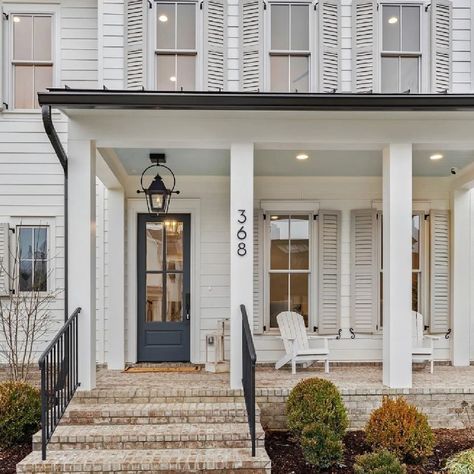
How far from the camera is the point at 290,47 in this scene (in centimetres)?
676

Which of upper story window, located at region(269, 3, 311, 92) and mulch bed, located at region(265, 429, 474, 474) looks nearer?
mulch bed, located at region(265, 429, 474, 474)

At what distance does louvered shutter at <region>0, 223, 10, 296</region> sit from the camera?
21.2 feet

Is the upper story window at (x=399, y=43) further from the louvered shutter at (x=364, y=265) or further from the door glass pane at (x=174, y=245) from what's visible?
the door glass pane at (x=174, y=245)

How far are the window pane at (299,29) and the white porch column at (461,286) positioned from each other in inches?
124

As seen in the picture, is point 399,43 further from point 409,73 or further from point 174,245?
point 174,245

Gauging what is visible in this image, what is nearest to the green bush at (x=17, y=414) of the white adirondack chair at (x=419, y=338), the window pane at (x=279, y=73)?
the white adirondack chair at (x=419, y=338)

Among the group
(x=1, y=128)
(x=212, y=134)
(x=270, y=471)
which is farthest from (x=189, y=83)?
(x=270, y=471)

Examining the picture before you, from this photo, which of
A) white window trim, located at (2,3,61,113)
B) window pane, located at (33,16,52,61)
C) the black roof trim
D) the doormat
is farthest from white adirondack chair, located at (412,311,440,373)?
window pane, located at (33,16,52,61)

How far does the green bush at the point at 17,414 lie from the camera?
445 cm

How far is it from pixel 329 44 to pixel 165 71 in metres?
2.43

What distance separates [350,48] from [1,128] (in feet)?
17.0

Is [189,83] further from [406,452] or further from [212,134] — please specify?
[406,452]

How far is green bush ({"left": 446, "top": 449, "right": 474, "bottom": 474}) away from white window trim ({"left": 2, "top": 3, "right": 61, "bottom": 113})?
21.6 ft

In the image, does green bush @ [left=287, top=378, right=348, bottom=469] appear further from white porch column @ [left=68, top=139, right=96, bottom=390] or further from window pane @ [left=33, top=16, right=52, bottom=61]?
window pane @ [left=33, top=16, right=52, bottom=61]
